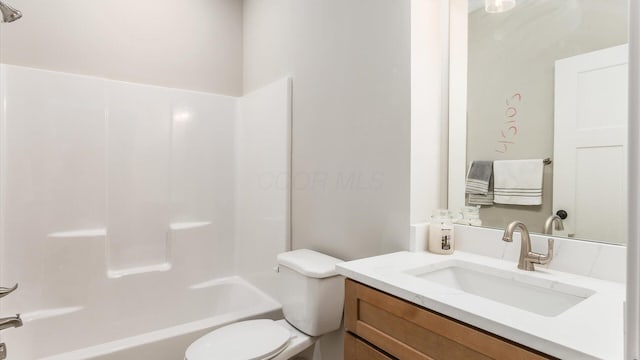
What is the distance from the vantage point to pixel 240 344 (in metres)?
1.32

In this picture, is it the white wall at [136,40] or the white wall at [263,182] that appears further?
the white wall at [263,182]

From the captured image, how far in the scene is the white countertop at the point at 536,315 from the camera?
59 cm

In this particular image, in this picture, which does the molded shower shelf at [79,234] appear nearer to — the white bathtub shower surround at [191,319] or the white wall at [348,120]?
the white bathtub shower surround at [191,319]

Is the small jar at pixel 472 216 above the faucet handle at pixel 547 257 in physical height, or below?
above

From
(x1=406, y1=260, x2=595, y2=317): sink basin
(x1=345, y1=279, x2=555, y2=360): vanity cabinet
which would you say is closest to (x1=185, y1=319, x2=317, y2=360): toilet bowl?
(x1=345, y1=279, x2=555, y2=360): vanity cabinet

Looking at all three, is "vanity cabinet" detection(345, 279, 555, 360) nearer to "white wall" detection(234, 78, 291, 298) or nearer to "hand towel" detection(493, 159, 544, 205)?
"hand towel" detection(493, 159, 544, 205)

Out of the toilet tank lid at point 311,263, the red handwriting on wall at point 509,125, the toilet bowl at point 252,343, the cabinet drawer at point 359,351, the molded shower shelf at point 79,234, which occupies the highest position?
the red handwriting on wall at point 509,125

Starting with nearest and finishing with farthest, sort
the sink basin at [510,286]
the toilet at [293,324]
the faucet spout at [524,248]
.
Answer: the sink basin at [510,286]
the faucet spout at [524,248]
the toilet at [293,324]

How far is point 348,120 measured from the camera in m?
1.60

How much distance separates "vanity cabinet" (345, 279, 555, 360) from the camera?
696 millimetres

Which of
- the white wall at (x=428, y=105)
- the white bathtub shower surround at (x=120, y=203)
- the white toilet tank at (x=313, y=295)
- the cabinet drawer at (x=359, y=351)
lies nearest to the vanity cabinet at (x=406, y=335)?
the cabinet drawer at (x=359, y=351)

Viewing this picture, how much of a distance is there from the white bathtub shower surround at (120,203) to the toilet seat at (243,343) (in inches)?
11.2

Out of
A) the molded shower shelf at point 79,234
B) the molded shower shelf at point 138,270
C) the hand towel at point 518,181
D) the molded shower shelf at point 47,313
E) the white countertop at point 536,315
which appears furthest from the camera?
the molded shower shelf at point 138,270

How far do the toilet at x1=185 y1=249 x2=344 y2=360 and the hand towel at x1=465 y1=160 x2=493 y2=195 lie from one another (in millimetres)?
690
